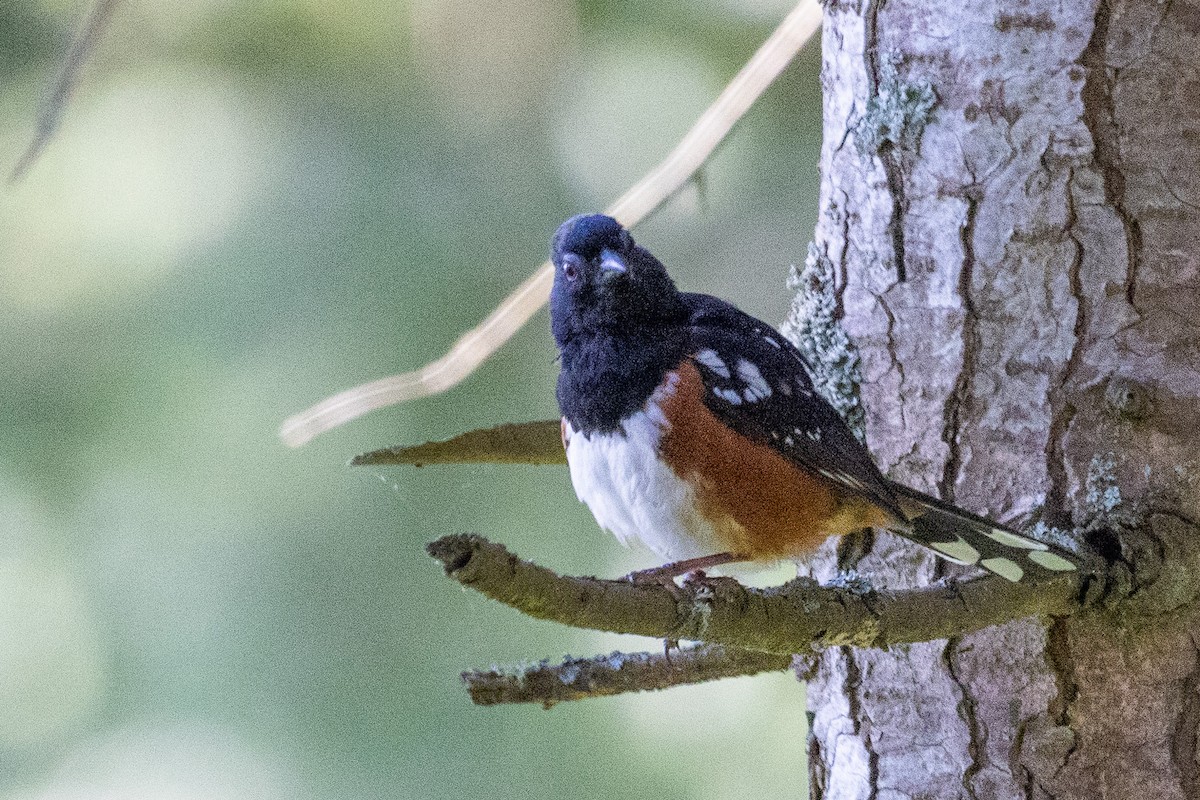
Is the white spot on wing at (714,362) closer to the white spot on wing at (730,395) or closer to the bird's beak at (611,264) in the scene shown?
the white spot on wing at (730,395)

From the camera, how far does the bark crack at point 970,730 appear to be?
179cm

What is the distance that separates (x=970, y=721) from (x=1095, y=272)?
688mm

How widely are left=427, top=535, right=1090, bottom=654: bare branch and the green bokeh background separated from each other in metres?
1.28

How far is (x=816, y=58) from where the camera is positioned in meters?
3.23

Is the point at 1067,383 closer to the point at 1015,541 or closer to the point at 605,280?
the point at 1015,541

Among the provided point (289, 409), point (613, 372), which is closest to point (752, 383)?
point (613, 372)

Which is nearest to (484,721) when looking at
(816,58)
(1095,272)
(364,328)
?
(364,328)

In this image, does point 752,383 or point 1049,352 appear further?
point 752,383

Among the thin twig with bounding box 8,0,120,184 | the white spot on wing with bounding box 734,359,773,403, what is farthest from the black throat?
the thin twig with bounding box 8,0,120,184

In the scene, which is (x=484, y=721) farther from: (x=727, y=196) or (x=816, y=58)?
(x=816, y=58)

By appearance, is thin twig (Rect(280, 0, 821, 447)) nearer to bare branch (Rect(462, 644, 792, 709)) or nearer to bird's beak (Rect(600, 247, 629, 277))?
bird's beak (Rect(600, 247, 629, 277))

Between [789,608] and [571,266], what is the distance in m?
0.80

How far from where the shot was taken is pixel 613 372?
1958 millimetres

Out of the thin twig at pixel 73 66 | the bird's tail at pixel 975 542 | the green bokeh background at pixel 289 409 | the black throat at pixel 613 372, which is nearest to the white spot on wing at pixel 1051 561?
the bird's tail at pixel 975 542
